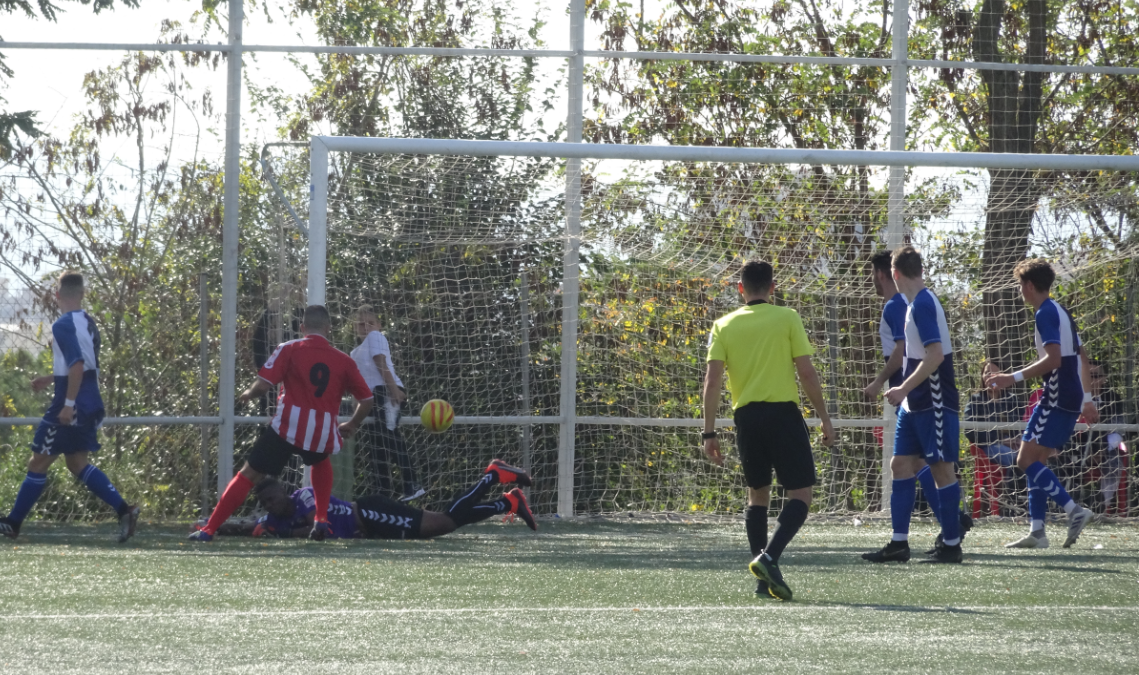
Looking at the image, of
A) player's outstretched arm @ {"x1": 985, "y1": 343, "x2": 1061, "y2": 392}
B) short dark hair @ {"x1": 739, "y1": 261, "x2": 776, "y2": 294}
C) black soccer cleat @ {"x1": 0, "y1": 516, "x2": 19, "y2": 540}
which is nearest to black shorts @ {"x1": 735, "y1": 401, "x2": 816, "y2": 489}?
short dark hair @ {"x1": 739, "y1": 261, "x2": 776, "y2": 294}

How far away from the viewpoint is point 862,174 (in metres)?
11.1

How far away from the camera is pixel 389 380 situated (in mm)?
9406

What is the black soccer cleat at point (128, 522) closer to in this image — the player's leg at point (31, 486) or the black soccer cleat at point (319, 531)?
the player's leg at point (31, 486)

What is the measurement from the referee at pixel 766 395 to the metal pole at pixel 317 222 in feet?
12.0

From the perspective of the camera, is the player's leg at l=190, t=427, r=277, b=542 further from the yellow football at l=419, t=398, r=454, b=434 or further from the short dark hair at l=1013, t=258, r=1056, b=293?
the short dark hair at l=1013, t=258, r=1056, b=293

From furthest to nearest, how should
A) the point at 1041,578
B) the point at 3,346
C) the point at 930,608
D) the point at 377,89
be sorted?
the point at 377,89
the point at 3,346
the point at 1041,578
the point at 930,608

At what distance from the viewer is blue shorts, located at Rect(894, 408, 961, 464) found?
21.9 ft

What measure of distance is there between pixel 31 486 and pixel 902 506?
17.7ft

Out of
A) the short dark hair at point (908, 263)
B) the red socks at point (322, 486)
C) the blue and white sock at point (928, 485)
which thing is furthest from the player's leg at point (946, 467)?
the red socks at point (322, 486)

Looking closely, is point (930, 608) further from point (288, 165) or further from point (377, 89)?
point (377, 89)

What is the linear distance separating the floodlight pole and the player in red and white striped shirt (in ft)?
16.5

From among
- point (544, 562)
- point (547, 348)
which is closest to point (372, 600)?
point (544, 562)

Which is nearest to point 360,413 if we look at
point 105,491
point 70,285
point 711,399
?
point 105,491

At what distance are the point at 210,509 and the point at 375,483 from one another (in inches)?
52.4
